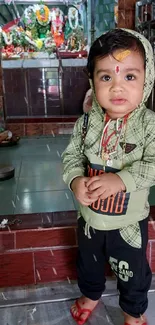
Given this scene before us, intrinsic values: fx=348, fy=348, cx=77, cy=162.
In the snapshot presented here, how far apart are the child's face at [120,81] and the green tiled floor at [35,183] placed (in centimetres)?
118

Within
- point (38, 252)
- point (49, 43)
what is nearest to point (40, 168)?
point (38, 252)

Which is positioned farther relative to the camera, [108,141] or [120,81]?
[108,141]

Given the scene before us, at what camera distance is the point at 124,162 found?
107 cm

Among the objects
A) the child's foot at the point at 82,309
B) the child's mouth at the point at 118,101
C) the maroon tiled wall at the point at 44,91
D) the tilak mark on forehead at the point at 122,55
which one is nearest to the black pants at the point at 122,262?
the child's foot at the point at 82,309

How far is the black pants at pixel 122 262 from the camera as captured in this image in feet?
3.78

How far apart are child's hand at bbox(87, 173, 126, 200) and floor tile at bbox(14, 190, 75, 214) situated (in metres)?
1.10

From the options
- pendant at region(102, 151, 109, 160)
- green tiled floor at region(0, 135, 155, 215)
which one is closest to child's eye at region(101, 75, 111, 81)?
pendant at region(102, 151, 109, 160)

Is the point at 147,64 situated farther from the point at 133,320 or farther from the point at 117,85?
the point at 133,320

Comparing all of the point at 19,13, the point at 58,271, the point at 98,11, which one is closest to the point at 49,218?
the point at 58,271

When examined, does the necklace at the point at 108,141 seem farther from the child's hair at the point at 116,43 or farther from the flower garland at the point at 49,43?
the flower garland at the point at 49,43

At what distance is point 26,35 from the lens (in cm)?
543

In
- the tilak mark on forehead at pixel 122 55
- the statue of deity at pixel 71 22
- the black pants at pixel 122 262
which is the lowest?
the black pants at pixel 122 262

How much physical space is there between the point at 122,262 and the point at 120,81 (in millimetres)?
594

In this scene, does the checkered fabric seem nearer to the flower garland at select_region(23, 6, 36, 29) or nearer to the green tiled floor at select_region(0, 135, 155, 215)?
the green tiled floor at select_region(0, 135, 155, 215)
